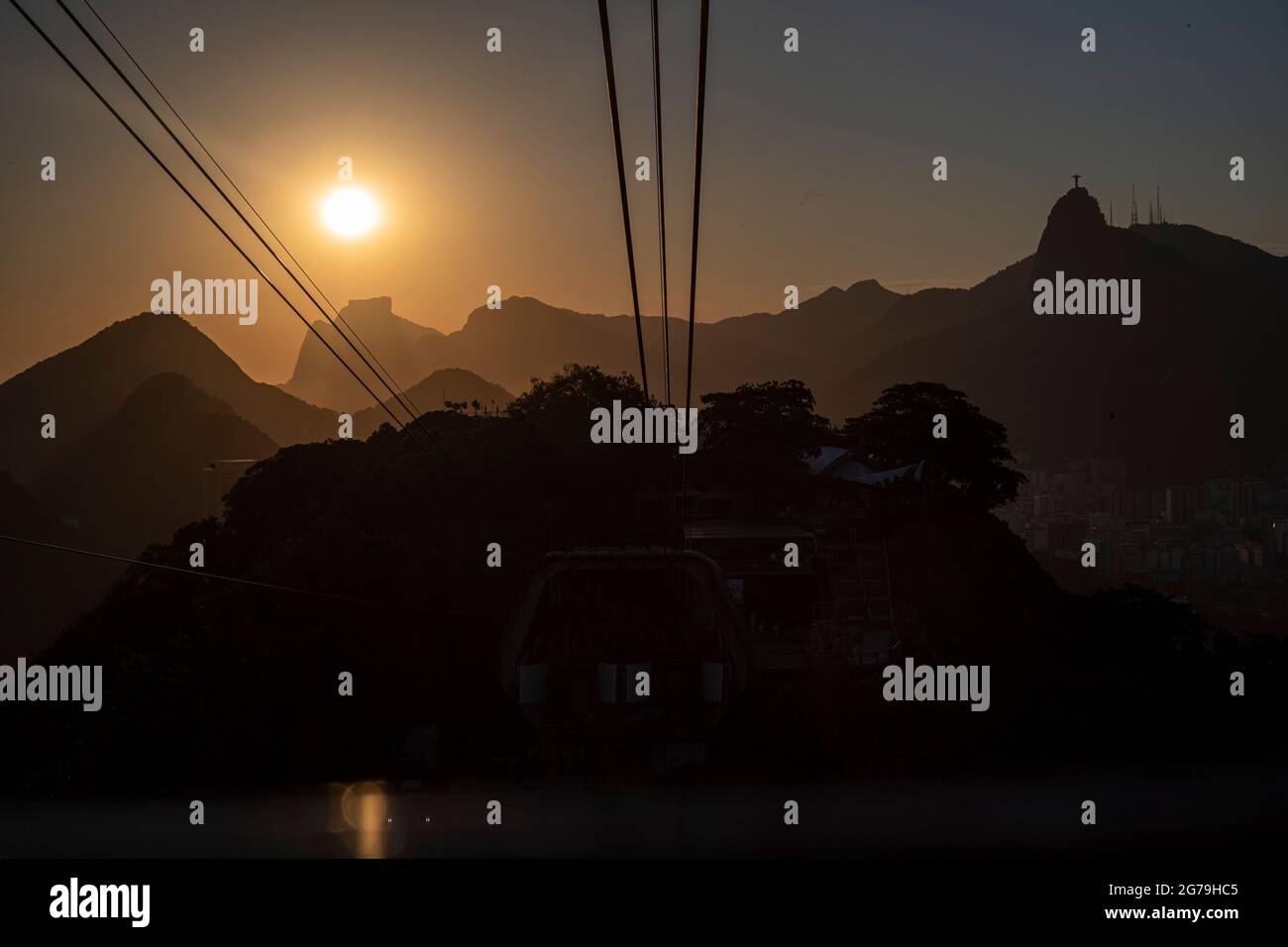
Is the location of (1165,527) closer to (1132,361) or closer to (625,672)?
(1132,361)

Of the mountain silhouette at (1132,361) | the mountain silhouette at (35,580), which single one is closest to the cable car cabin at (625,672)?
the mountain silhouette at (35,580)

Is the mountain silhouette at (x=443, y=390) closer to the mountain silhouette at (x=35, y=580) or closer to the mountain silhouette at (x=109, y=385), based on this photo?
the mountain silhouette at (x=109, y=385)

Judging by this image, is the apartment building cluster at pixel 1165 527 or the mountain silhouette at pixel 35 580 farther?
the apartment building cluster at pixel 1165 527

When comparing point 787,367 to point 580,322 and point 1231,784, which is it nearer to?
point 580,322

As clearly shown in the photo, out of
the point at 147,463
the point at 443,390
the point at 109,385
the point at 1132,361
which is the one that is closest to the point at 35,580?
the point at 147,463
